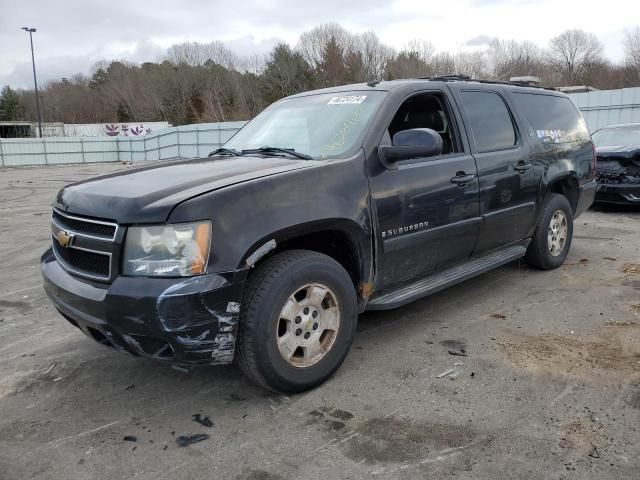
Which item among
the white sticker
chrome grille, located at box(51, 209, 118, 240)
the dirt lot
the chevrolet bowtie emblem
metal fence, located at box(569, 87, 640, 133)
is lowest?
the dirt lot

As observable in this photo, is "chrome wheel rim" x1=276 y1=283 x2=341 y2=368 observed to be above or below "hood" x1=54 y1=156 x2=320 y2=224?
below

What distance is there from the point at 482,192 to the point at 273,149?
1.72 metres

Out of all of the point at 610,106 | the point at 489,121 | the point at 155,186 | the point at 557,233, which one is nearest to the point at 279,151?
the point at 155,186

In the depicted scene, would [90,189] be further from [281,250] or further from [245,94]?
[245,94]

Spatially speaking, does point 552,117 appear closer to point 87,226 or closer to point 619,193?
point 619,193

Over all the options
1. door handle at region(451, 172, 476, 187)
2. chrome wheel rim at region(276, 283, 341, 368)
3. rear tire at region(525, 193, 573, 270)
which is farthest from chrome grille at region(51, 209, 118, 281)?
rear tire at region(525, 193, 573, 270)

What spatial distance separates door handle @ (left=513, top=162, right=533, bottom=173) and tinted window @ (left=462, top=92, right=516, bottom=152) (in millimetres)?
185

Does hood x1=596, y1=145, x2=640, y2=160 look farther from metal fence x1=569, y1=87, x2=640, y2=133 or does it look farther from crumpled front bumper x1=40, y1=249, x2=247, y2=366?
metal fence x1=569, y1=87, x2=640, y2=133

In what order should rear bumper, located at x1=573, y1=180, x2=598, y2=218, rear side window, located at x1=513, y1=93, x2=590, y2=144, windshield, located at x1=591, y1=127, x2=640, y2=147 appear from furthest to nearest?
windshield, located at x1=591, y1=127, x2=640, y2=147, rear bumper, located at x1=573, y1=180, x2=598, y2=218, rear side window, located at x1=513, y1=93, x2=590, y2=144

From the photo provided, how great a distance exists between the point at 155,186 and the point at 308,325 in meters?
1.18

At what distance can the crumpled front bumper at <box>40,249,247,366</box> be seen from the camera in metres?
2.66

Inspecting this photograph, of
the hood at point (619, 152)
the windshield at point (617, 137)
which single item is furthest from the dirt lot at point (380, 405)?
the windshield at point (617, 137)

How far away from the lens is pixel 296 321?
3.09 meters

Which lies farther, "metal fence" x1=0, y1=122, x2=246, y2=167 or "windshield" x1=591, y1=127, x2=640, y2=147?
"metal fence" x1=0, y1=122, x2=246, y2=167
